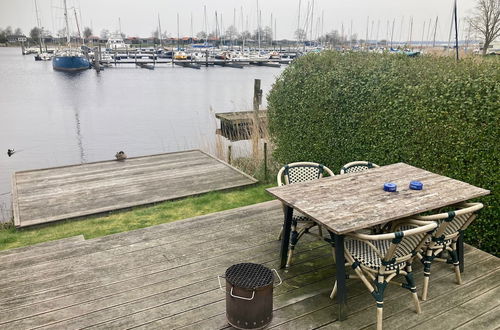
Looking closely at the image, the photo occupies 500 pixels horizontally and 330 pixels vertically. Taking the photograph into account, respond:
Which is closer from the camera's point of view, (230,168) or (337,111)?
(337,111)

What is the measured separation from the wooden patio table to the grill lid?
21.1 inches

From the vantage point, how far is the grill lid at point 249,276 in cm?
260

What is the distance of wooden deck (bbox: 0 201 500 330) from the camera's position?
283 centimetres

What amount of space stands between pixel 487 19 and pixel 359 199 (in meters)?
25.7

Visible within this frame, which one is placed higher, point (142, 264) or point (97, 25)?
point (97, 25)

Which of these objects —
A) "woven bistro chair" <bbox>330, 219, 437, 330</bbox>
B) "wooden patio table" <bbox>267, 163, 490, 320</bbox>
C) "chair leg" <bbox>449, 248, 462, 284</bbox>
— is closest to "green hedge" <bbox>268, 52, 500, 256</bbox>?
"wooden patio table" <bbox>267, 163, 490, 320</bbox>

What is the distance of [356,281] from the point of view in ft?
11.0

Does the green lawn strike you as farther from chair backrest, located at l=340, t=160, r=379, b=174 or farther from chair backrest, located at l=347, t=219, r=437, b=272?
chair backrest, located at l=347, t=219, r=437, b=272

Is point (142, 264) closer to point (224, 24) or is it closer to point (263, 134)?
point (263, 134)

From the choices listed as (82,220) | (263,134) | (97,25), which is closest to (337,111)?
(263,134)

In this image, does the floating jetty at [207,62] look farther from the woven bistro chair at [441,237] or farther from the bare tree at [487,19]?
the woven bistro chair at [441,237]

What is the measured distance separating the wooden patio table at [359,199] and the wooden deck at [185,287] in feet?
0.81

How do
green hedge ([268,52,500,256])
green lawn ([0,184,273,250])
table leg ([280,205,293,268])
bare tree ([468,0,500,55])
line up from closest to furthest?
table leg ([280,205,293,268]) < green hedge ([268,52,500,256]) < green lawn ([0,184,273,250]) < bare tree ([468,0,500,55])

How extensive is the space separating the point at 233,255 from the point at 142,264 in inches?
34.8
